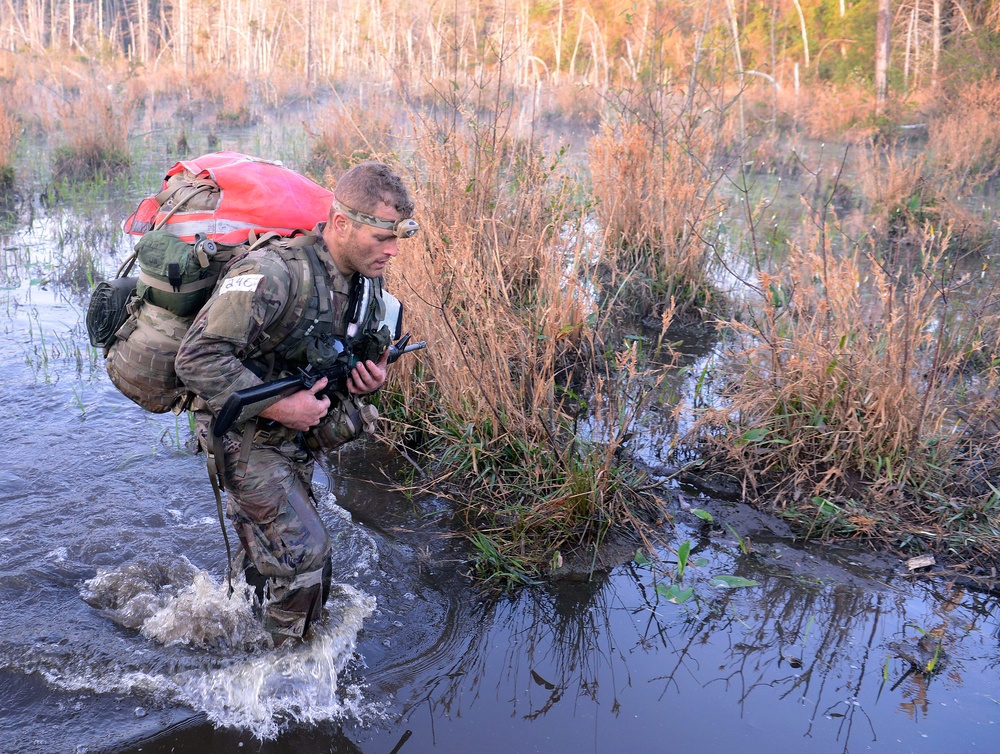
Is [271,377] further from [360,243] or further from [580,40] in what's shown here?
[580,40]

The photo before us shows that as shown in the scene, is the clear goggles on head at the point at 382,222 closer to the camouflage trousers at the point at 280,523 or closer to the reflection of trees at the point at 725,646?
the camouflage trousers at the point at 280,523

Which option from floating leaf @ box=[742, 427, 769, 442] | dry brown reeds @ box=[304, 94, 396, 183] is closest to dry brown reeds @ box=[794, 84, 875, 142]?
dry brown reeds @ box=[304, 94, 396, 183]

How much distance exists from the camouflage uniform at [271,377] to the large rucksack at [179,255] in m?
0.12

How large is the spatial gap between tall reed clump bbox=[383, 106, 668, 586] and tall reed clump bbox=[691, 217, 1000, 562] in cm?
66

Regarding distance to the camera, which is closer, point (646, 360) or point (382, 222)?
point (382, 222)

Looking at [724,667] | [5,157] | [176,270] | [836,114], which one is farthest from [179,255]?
[836,114]

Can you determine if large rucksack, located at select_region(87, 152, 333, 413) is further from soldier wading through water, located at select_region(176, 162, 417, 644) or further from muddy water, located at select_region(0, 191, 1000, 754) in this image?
muddy water, located at select_region(0, 191, 1000, 754)

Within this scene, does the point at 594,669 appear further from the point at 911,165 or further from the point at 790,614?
the point at 911,165

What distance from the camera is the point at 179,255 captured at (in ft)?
7.78

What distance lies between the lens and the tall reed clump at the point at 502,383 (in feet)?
11.3

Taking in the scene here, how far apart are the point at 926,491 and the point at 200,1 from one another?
2365 cm

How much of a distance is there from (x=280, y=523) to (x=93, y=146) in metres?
8.86

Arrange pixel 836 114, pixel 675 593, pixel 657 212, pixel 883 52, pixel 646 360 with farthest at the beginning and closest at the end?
pixel 883 52 → pixel 836 114 → pixel 657 212 → pixel 646 360 → pixel 675 593

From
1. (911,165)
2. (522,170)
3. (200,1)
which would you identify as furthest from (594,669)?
(200,1)
